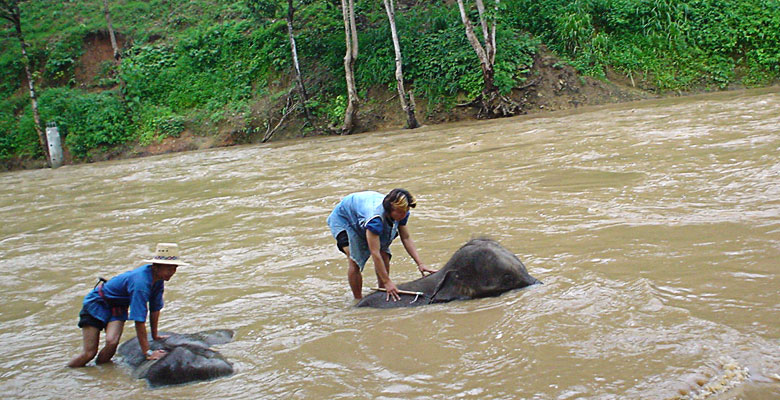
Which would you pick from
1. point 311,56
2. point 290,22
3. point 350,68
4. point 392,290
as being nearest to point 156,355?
point 392,290

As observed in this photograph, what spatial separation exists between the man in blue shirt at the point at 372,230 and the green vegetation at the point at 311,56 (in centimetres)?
1459

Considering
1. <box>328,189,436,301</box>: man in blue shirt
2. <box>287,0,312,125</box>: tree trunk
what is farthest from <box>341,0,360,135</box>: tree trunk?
<box>328,189,436,301</box>: man in blue shirt

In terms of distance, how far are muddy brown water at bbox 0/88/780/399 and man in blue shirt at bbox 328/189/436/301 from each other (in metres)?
0.34

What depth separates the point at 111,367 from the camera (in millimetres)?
4945

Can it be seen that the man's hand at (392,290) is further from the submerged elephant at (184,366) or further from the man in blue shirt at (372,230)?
the submerged elephant at (184,366)

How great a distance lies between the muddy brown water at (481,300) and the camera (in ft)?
12.3

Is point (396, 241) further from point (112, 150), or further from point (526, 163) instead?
point (112, 150)

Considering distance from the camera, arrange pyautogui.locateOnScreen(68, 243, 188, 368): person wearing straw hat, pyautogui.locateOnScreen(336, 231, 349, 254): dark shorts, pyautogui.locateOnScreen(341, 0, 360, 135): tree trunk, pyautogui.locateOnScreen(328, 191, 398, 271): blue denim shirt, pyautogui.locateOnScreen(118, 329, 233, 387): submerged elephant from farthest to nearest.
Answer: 1. pyautogui.locateOnScreen(341, 0, 360, 135): tree trunk
2. pyautogui.locateOnScreen(336, 231, 349, 254): dark shorts
3. pyautogui.locateOnScreen(328, 191, 398, 271): blue denim shirt
4. pyautogui.locateOnScreen(68, 243, 188, 368): person wearing straw hat
5. pyautogui.locateOnScreen(118, 329, 233, 387): submerged elephant

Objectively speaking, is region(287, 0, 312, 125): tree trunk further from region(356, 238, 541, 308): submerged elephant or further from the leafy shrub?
region(356, 238, 541, 308): submerged elephant

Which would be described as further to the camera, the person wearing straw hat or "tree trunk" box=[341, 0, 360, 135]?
"tree trunk" box=[341, 0, 360, 135]

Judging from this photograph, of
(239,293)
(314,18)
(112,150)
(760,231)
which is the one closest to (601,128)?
(760,231)

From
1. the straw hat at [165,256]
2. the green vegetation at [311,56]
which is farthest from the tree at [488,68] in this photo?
the straw hat at [165,256]

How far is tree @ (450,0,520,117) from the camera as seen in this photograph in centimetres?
1872

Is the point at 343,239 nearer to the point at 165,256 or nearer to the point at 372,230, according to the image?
the point at 372,230
